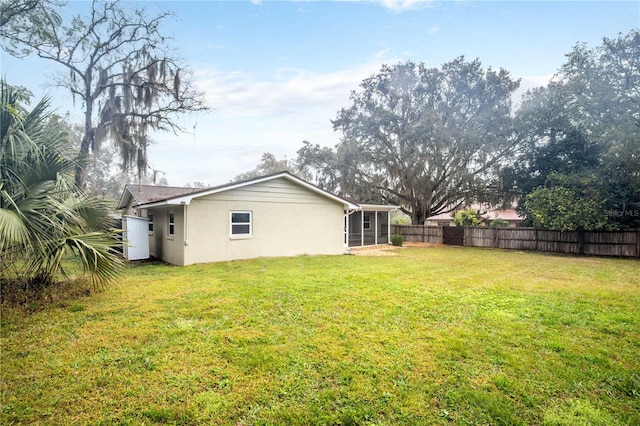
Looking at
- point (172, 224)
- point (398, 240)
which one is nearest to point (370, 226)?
point (398, 240)

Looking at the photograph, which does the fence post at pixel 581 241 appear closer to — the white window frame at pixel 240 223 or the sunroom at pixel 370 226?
the sunroom at pixel 370 226

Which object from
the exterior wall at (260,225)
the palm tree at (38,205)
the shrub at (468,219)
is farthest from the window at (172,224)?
the shrub at (468,219)

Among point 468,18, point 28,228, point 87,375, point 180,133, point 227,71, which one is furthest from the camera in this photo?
point 180,133

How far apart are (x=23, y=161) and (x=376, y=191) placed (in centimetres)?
1920

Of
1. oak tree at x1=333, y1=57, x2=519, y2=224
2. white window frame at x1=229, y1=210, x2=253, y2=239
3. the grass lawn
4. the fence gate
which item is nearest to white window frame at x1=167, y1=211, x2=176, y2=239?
white window frame at x1=229, y1=210, x2=253, y2=239

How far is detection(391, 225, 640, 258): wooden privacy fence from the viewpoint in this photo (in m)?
12.7

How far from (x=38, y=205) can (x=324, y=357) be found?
470 cm

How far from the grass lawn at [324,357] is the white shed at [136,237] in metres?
5.36

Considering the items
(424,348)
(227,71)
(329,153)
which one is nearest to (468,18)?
(227,71)

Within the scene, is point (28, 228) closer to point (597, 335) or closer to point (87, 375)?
point (87, 375)

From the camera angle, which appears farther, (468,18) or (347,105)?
(347,105)

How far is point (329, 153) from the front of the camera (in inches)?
886

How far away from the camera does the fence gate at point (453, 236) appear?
17514 mm

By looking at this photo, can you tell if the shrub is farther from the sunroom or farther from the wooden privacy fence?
the sunroom
